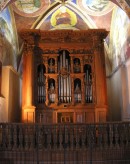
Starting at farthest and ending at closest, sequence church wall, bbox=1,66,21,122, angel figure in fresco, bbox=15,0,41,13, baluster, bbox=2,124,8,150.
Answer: angel figure in fresco, bbox=15,0,41,13 → church wall, bbox=1,66,21,122 → baluster, bbox=2,124,8,150

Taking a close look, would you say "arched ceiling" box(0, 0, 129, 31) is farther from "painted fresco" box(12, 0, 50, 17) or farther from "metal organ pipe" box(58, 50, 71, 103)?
"metal organ pipe" box(58, 50, 71, 103)

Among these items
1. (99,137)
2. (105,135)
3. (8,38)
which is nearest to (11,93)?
(8,38)

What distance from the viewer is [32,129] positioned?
38.1 feet

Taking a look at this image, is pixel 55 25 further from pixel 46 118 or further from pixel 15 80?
pixel 46 118

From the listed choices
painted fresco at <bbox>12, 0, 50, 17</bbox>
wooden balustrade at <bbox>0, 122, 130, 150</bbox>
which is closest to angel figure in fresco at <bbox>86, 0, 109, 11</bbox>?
painted fresco at <bbox>12, 0, 50, 17</bbox>

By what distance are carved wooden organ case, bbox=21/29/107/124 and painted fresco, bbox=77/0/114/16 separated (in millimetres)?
1393

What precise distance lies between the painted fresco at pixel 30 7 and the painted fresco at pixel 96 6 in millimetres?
1863

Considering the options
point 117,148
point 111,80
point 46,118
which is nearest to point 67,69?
point 46,118

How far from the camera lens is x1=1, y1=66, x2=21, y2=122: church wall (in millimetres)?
14641

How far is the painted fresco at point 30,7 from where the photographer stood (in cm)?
1529

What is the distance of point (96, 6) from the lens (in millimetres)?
15641

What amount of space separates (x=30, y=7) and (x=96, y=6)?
3406 mm

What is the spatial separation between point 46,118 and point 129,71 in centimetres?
456

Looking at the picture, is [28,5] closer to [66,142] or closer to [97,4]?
[97,4]
